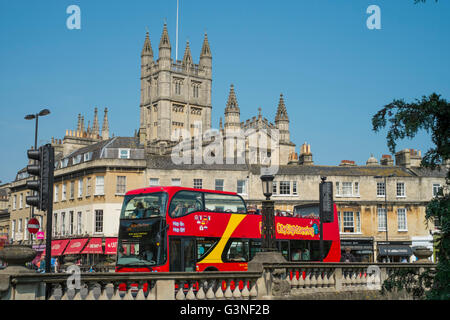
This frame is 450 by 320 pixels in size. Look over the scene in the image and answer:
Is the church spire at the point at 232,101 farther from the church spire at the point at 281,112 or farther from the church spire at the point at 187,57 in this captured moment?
the church spire at the point at 187,57

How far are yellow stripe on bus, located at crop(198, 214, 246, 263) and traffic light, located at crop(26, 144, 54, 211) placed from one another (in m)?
10.4

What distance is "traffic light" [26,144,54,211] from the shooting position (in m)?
12.2

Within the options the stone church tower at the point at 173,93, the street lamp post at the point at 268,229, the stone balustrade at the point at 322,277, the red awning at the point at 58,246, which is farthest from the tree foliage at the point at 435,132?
the stone church tower at the point at 173,93

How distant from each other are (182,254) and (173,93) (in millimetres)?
106404

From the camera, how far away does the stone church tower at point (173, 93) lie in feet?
404

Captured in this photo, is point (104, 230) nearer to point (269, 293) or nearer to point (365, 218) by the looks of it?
point (365, 218)

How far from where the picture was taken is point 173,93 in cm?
12544

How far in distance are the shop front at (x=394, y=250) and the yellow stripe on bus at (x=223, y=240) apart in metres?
28.6

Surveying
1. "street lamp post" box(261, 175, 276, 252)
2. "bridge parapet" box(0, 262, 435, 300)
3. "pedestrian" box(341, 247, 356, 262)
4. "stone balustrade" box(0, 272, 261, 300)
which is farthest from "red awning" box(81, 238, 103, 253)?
"stone balustrade" box(0, 272, 261, 300)

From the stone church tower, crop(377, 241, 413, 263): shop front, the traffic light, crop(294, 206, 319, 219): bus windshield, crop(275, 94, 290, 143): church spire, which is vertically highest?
the stone church tower

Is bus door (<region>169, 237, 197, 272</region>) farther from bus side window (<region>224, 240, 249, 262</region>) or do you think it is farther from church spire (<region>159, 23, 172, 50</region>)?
church spire (<region>159, 23, 172, 50</region>)

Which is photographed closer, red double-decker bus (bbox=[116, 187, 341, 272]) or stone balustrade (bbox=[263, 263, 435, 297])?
stone balustrade (bbox=[263, 263, 435, 297])

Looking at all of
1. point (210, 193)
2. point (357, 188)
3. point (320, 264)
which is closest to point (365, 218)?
point (357, 188)

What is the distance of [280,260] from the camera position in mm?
16359
